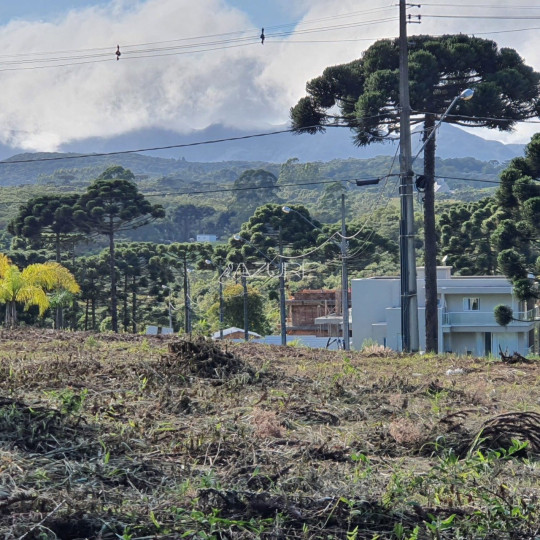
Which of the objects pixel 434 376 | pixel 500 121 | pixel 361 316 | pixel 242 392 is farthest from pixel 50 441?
pixel 361 316

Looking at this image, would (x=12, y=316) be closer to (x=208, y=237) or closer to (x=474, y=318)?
(x=474, y=318)

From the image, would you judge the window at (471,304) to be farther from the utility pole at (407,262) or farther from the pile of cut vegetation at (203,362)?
the pile of cut vegetation at (203,362)

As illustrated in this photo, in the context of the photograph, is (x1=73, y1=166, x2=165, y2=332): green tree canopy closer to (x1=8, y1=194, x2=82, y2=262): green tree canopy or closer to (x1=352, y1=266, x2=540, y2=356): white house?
(x1=8, y1=194, x2=82, y2=262): green tree canopy

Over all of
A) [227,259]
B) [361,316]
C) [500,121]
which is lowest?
[361,316]

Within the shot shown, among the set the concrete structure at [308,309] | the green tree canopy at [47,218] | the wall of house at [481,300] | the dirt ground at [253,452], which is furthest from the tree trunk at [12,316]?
the concrete structure at [308,309]

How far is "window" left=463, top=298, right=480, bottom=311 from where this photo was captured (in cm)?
3725

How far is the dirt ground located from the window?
2822 cm

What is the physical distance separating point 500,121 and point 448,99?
176 centimetres

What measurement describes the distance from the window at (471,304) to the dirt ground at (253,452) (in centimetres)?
2822

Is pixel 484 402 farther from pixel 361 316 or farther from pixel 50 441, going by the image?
pixel 361 316

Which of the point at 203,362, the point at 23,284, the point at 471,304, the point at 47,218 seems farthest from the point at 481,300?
the point at 203,362

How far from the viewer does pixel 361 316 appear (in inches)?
1582

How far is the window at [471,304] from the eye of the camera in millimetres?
37250

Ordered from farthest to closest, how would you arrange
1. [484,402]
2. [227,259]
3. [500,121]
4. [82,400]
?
[227,259], [500,121], [484,402], [82,400]
